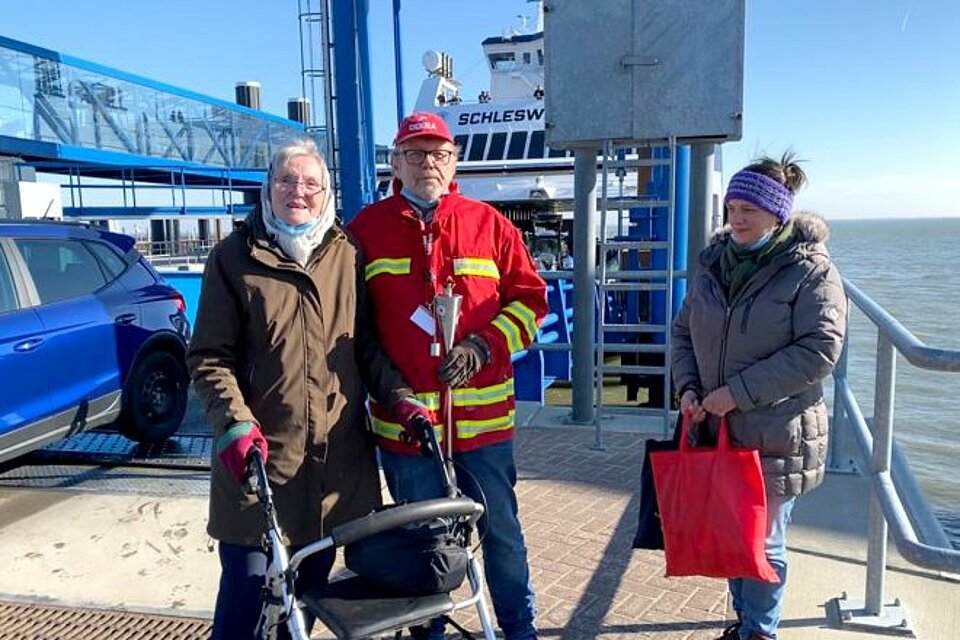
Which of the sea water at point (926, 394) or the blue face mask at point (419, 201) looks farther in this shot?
the sea water at point (926, 394)

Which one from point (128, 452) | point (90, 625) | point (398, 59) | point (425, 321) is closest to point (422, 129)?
point (425, 321)

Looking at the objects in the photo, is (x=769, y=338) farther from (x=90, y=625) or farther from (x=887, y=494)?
(x=90, y=625)

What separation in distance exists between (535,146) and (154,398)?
1526 centimetres

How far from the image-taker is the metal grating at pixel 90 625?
3.44m

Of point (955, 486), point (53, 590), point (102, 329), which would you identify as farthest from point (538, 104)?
point (53, 590)

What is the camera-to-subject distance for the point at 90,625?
139 inches

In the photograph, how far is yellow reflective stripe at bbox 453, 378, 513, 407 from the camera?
9.09 feet

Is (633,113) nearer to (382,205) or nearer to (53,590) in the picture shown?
(382,205)

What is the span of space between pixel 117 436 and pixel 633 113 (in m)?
4.99

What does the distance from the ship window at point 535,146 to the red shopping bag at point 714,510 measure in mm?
17590

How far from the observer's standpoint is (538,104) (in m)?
20.8

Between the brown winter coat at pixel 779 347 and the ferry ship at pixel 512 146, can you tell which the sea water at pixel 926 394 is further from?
the ferry ship at pixel 512 146

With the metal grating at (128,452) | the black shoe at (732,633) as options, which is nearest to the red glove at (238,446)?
the black shoe at (732,633)

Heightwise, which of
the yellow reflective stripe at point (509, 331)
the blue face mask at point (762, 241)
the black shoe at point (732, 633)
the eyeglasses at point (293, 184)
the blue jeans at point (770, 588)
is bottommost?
the black shoe at point (732, 633)
